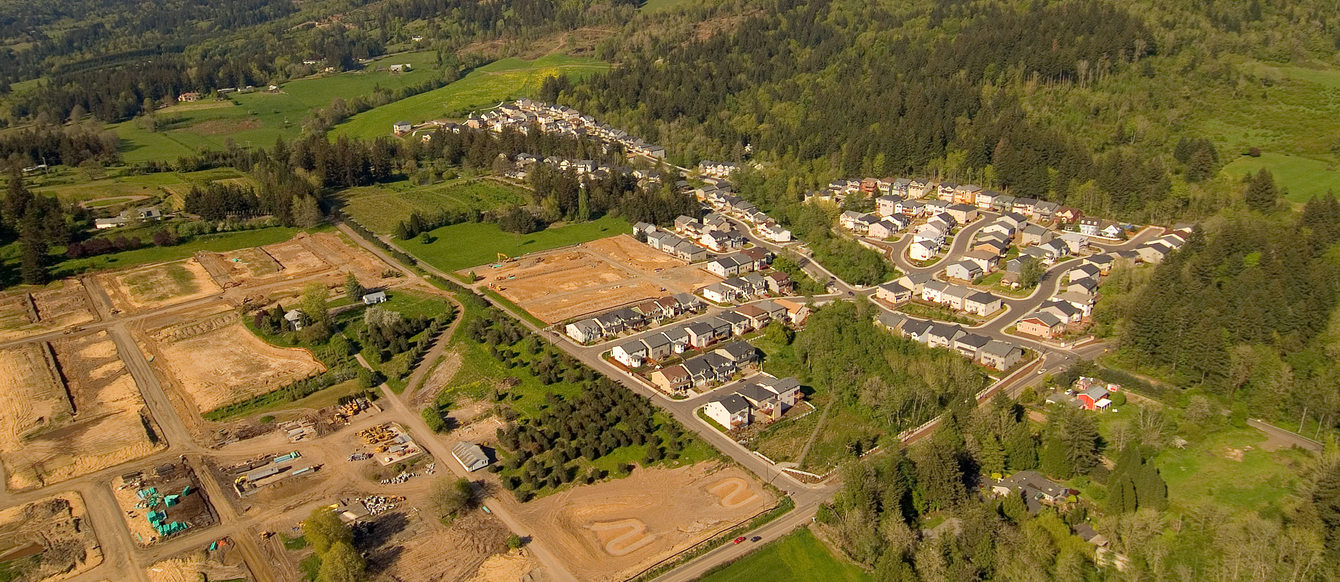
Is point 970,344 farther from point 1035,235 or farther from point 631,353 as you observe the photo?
point 1035,235

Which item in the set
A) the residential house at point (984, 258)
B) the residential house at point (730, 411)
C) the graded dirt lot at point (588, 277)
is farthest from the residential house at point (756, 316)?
the residential house at point (984, 258)

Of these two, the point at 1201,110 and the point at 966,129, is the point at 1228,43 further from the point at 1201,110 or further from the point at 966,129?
the point at 966,129

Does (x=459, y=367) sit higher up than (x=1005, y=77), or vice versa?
(x=1005, y=77)

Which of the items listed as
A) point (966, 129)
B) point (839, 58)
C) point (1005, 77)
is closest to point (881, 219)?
point (966, 129)

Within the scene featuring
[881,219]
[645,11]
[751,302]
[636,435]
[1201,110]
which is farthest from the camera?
[645,11]

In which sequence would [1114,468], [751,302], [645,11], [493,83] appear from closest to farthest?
[1114,468] → [751,302] → [493,83] → [645,11]

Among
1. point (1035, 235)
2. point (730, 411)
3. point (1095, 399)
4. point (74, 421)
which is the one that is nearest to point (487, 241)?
point (74, 421)

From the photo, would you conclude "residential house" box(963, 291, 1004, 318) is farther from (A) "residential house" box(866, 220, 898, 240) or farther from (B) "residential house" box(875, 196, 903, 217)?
(B) "residential house" box(875, 196, 903, 217)
